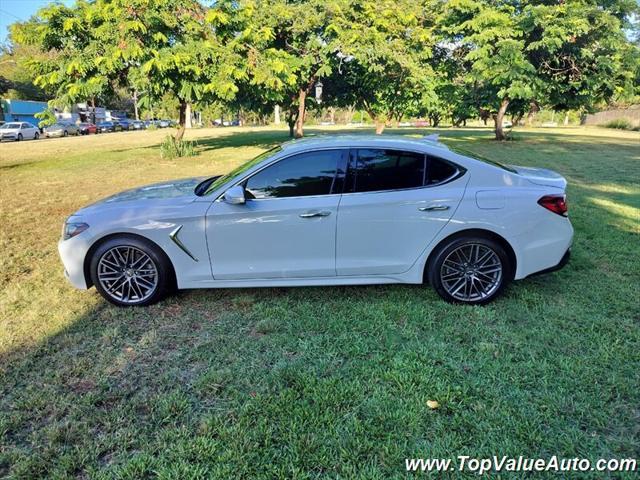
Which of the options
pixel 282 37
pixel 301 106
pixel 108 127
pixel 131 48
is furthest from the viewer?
pixel 108 127

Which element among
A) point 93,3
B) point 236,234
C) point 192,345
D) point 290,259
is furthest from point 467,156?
point 93,3

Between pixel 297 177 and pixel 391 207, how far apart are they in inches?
34.1

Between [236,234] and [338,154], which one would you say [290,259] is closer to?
[236,234]

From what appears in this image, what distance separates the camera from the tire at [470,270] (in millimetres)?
3867

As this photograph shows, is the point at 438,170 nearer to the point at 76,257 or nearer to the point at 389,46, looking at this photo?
the point at 76,257

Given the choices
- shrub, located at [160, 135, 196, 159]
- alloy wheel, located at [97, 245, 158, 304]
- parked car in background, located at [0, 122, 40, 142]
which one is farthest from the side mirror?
parked car in background, located at [0, 122, 40, 142]

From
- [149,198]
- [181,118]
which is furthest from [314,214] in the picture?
[181,118]

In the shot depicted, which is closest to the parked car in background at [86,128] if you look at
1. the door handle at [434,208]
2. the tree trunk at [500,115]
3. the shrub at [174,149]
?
the shrub at [174,149]

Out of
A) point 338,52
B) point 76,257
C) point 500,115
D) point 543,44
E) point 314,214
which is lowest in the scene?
point 76,257

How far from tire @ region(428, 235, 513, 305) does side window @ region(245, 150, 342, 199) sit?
1202 mm

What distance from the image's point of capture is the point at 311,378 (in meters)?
2.90

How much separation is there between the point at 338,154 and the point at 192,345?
202 cm

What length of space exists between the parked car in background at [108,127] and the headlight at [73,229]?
166 ft

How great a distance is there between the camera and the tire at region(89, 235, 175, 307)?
3.85 m
